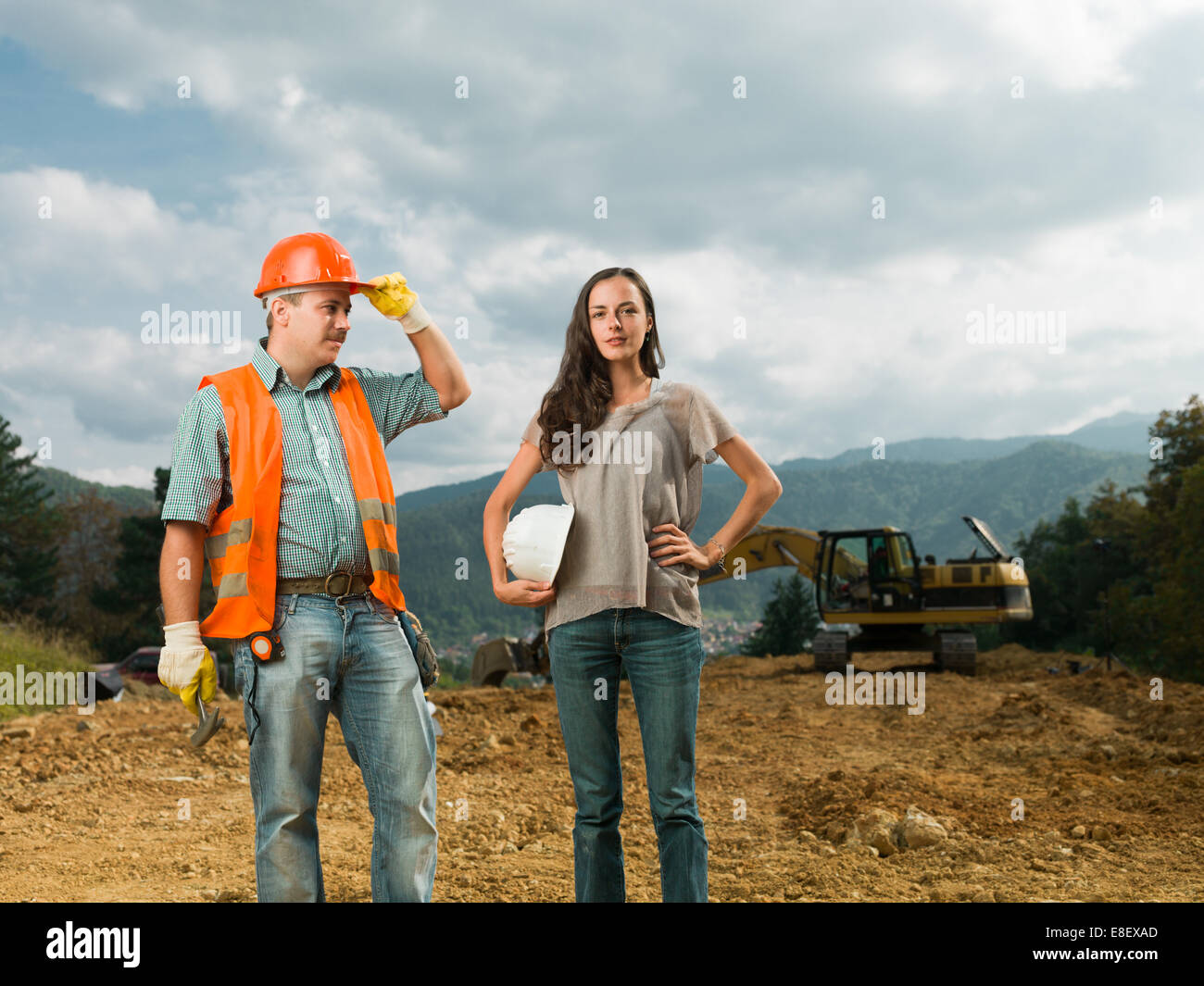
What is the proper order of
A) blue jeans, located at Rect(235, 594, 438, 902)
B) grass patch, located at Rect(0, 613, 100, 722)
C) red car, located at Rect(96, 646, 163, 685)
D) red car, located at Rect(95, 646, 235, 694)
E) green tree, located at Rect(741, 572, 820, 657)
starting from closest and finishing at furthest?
blue jeans, located at Rect(235, 594, 438, 902) → grass patch, located at Rect(0, 613, 100, 722) → red car, located at Rect(95, 646, 235, 694) → red car, located at Rect(96, 646, 163, 685) → green tree, located at Rect(741, 572, 820, 657)

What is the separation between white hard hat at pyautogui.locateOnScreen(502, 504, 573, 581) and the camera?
2611 millimetres

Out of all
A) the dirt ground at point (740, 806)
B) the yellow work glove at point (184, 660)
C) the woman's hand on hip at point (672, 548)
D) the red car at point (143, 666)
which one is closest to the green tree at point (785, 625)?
the red car at point (143, 666)

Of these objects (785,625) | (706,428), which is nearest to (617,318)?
(706,428)

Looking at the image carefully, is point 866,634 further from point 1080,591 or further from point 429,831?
point 1080,591

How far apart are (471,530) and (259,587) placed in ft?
229

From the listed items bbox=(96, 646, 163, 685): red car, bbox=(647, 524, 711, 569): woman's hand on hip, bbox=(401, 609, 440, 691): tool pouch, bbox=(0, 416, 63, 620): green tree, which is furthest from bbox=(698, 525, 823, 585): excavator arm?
bbox=(0, 416, 63, 620): green tree

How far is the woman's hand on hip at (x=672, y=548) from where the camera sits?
103 inches

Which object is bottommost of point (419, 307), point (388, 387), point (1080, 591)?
point (1080, 591)

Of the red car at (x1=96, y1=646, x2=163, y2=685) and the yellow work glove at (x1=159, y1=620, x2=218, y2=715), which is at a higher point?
the yellow work glove at (x1=159, y1=620, x2=218, y2=715)

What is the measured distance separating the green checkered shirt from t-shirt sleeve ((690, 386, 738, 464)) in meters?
0.94

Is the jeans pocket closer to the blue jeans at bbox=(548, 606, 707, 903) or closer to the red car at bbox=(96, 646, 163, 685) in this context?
the blue jeans at bbox=(548, 606, 707, 903)

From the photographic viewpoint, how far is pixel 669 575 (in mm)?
2619
